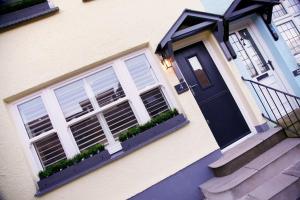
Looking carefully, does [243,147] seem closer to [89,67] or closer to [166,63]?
[166,63]

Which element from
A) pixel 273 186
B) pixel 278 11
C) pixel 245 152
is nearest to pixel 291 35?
pixel 278 11

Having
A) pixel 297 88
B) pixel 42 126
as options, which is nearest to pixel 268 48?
pixel 297 88

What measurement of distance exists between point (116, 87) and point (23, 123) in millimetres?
1912

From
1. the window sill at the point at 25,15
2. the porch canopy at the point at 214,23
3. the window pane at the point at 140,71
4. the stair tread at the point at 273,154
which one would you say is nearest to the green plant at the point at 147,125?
the window pane at the point at 140,71

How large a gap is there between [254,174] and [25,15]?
17.0 feet

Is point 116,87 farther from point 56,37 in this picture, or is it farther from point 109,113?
point 56,37

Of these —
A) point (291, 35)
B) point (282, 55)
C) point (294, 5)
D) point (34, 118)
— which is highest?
point (294, 5)

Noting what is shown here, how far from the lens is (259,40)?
6.10 m

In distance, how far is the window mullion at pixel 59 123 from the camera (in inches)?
196

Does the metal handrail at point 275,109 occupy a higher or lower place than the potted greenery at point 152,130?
lower

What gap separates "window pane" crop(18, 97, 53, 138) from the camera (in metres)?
5.02

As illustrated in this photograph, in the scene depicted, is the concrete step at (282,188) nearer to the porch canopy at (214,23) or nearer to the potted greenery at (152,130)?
the potted greenery at (152,130)

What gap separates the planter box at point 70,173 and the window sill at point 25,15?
2.96 meters

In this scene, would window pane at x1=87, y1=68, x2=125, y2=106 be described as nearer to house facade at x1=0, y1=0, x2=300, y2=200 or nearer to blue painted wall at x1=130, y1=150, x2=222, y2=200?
house facade at x1=0, y1=0, x2=300, y2=200
